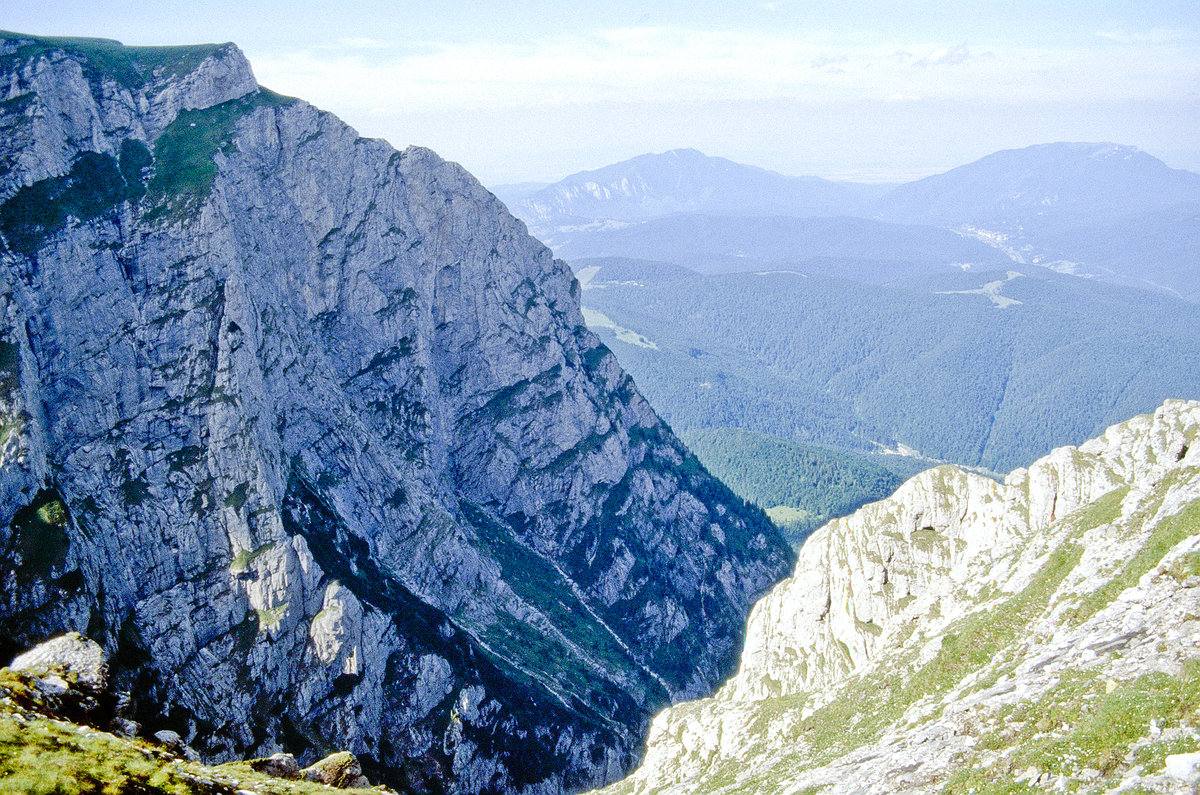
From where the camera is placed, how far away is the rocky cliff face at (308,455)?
275ft

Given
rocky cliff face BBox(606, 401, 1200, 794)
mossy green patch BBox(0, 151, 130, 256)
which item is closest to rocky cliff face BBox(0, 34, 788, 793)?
mossy green patch BBox(0, 151, 130, 256)

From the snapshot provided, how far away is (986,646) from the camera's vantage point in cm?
5766

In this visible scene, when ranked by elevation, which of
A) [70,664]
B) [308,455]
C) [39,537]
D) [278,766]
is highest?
[70,664]

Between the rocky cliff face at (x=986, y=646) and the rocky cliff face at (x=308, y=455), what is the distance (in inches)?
1385

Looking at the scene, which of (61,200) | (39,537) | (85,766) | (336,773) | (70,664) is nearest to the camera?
(85,766)

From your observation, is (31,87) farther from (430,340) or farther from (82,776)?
(82,776)

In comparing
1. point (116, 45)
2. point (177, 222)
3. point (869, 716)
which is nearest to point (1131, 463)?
point (869, 716)

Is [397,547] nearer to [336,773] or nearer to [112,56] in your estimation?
[336,773]

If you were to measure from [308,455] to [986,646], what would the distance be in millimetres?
91241

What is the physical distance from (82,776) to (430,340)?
118 meters

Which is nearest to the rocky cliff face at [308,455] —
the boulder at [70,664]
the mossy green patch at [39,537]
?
the mossy green patch at [39,537]

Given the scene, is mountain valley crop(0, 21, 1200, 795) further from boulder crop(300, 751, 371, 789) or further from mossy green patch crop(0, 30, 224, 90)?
mossy green patch crop(0, 30, 224, 90)

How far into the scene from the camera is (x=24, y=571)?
72.2 meters

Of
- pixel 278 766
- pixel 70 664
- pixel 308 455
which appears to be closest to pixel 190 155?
pixel 308 455
